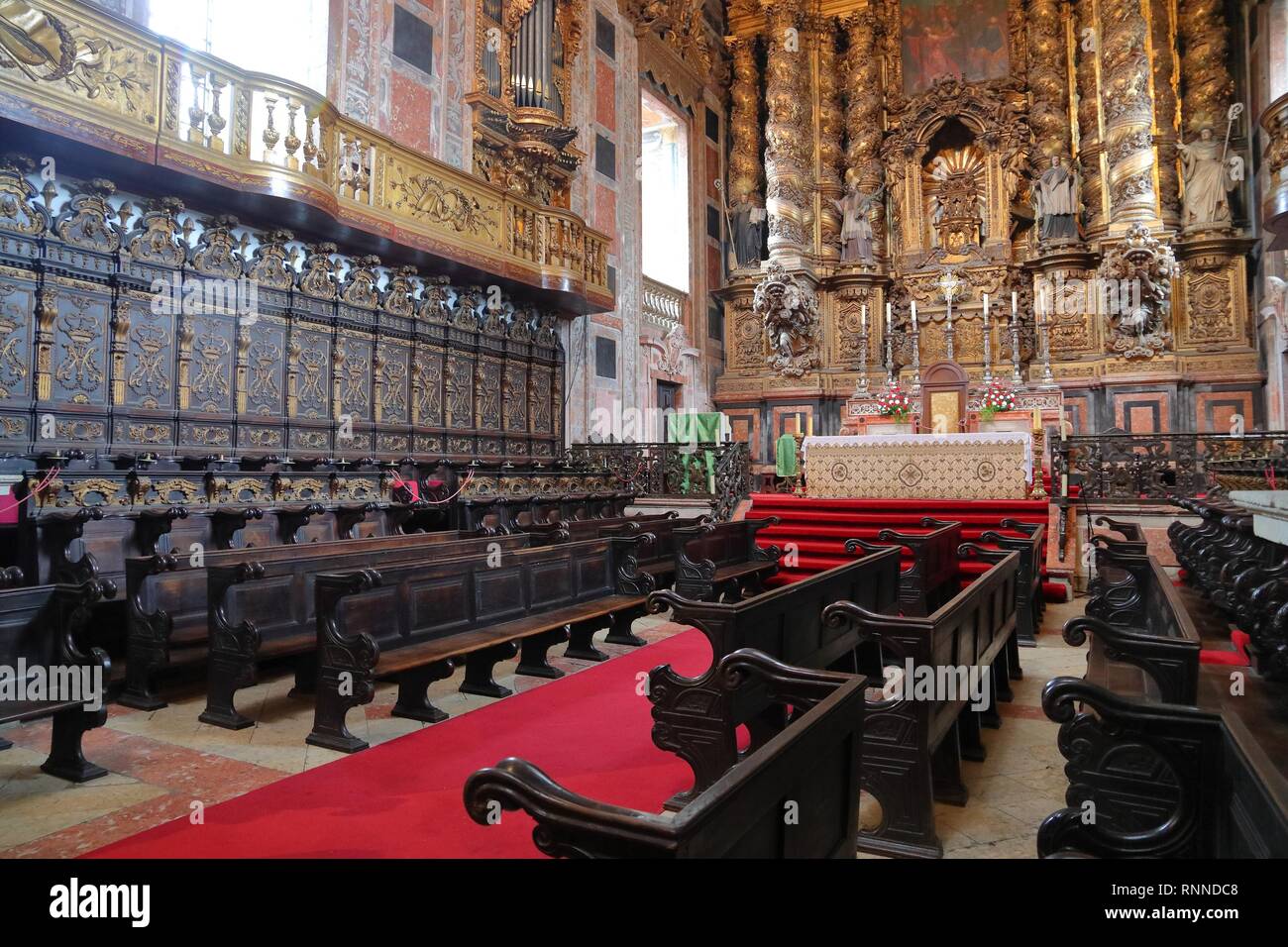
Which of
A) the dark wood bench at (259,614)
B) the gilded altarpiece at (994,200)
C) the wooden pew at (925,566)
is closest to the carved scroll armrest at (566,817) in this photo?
the dark wood bench at (259,614)

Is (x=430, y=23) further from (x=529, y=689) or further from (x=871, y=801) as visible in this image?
(x=871, y=801)

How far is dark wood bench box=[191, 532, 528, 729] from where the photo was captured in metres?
4.41

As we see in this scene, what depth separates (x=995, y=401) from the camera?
13.9 metres

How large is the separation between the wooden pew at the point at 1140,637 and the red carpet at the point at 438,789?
1855 millimetres

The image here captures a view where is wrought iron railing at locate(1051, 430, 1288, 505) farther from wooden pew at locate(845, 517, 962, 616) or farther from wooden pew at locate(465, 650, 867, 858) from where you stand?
wooden pew at locate(465, 650, 867, 858)

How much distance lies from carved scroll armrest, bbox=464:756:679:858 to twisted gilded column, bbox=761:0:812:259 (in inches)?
685

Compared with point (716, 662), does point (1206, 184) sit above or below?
above

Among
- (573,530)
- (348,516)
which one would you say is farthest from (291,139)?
(573,530)

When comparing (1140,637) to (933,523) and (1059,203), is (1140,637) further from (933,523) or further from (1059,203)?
A: (1059,203)

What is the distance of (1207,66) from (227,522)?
1907 cm

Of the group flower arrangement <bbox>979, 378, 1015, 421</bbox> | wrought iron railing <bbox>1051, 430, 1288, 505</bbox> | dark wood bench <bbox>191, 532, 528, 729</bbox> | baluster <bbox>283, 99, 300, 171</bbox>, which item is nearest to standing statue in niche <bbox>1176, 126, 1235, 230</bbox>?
flower arrangement <bbox>979, 378, 1015, 421</bbox>

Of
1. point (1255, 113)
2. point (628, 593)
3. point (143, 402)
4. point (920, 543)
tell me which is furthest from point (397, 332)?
point (1255, 113)

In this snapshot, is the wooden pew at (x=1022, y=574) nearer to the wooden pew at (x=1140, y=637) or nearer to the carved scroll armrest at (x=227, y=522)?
the wooden pew at (x=1140, y=637)

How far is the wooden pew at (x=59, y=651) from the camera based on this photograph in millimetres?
3627
